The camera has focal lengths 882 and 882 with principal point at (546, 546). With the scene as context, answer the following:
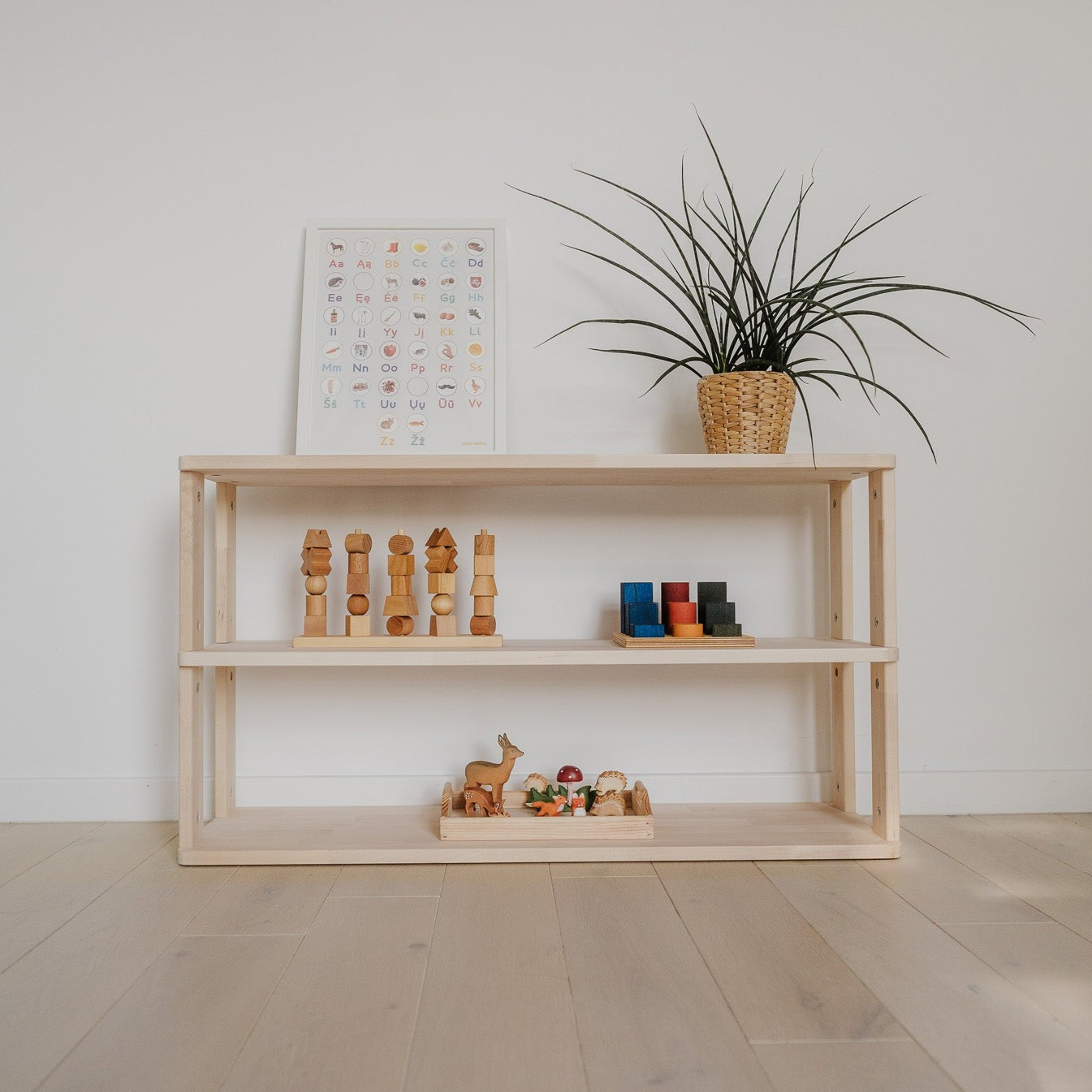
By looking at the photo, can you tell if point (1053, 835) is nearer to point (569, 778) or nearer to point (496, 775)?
point (569, 778)

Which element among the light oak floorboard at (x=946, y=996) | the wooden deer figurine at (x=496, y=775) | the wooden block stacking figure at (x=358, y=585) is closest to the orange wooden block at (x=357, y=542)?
the wooden block stacking figure at (x=358, y=585)

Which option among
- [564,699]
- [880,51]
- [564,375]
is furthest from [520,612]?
[880,51]

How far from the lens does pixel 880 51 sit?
183cm

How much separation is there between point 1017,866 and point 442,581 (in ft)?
3.55

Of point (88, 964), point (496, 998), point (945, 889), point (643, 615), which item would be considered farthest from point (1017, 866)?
point (88, 964)

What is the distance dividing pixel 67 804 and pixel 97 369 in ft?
2.85

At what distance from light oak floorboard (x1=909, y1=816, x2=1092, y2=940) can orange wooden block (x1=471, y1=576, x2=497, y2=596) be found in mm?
915

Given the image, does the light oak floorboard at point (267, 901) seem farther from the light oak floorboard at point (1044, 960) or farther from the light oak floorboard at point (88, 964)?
the light oak floorboard at point (1044, 960)

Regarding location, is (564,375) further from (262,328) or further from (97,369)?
(97,369)

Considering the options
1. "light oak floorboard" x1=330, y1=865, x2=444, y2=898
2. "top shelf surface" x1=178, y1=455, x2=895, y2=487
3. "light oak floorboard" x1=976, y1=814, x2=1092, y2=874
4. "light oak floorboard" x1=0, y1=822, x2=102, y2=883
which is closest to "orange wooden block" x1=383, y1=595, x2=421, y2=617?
"top shelf surface" x1=178, y1=455, x2=895, y2=487

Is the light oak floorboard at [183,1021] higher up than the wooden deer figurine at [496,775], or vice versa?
the wooden deer figurine at [496,775]

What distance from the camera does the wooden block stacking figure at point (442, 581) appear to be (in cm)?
160

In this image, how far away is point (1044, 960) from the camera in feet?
3.54

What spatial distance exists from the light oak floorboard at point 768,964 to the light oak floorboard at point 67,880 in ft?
2.87
